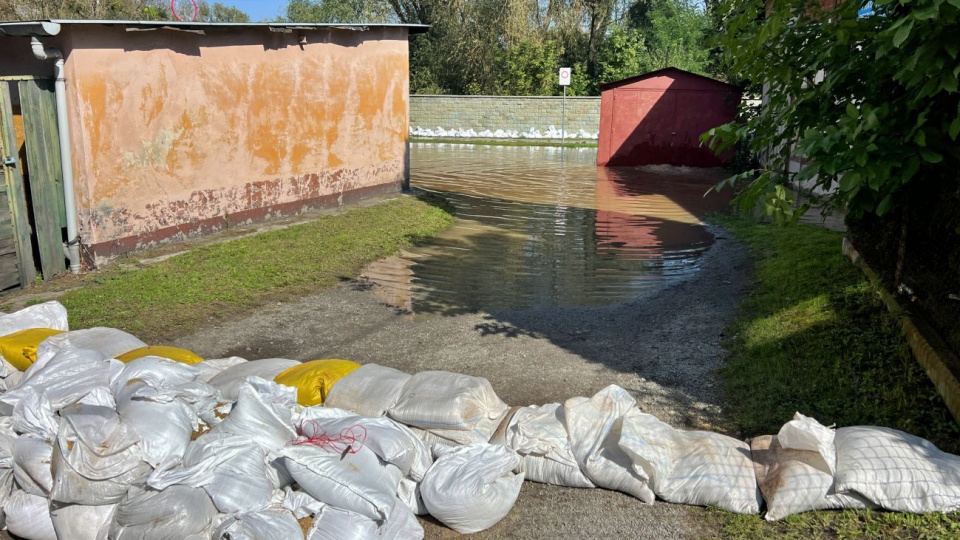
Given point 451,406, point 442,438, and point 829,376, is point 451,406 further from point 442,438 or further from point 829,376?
point 829,376

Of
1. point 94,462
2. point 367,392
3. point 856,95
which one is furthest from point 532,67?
point 94,462

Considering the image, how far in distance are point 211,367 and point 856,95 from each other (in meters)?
4.30

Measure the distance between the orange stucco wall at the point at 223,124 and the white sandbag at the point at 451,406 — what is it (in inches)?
214

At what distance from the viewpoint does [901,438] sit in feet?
12.1

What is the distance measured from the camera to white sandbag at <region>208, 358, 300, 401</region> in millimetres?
4312

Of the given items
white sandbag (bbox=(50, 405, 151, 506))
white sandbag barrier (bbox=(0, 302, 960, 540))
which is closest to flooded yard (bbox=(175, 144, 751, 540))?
white sandbag barrier (bbox=(0, 302, 960, 540))

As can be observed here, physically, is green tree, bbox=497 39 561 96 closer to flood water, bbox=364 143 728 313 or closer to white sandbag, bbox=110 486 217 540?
flood water, bbox=364 143 728 313

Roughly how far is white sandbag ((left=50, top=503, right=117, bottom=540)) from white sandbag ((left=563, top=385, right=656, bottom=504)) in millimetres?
2242

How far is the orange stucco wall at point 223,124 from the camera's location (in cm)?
811

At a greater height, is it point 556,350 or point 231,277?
point 231,277

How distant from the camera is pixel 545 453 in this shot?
394cm

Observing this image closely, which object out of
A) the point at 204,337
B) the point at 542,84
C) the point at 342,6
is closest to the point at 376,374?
the point at 204,337

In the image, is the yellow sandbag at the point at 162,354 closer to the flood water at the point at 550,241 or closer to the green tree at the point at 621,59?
the flood water at the point at 550,241

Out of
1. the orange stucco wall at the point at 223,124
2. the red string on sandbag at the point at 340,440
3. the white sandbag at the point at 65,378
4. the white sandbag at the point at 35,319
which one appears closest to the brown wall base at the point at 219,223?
the orange stucco wall at the point at 223,124
